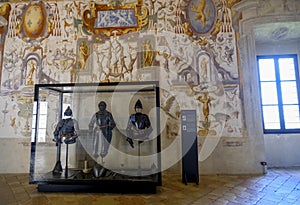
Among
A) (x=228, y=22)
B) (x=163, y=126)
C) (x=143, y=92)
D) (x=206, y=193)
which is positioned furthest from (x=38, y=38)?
(x=206, y=193)

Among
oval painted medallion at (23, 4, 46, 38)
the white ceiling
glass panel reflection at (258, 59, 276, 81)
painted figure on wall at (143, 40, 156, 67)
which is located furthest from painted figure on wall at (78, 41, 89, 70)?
glass panel reflection at (258, 59, 276, 81)

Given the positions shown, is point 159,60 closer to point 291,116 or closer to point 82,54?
point 82,54

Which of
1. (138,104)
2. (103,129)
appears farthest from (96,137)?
(138,104)

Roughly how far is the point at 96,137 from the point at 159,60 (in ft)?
8.42

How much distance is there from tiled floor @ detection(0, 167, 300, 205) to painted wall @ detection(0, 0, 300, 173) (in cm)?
88

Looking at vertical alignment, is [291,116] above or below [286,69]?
below

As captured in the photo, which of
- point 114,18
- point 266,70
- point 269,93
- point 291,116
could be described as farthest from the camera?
point 266,70

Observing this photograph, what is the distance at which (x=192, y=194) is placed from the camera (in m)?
3.54

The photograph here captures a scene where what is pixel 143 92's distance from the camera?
422 cm

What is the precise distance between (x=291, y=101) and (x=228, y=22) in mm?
2911

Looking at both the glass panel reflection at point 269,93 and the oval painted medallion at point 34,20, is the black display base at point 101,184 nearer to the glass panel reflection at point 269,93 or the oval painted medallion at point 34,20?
the oval painted medallion at point 34,20

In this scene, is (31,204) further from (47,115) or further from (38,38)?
(38,38)

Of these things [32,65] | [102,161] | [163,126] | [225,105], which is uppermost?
[32,65]

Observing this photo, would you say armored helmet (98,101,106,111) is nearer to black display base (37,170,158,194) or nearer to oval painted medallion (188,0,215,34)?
black display base (37,170,158,194)
